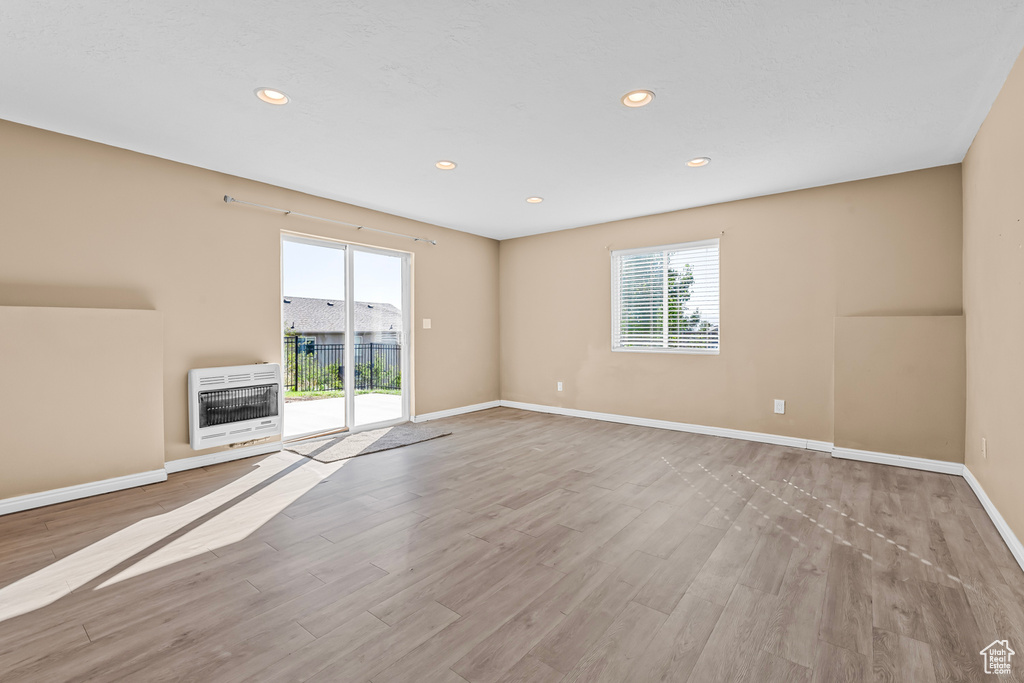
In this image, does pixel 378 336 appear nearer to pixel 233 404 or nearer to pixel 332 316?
pixel 332 316

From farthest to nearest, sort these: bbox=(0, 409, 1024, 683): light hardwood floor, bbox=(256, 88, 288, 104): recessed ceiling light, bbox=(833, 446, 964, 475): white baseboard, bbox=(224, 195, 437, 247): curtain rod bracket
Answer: bbox=(224, 195, 437, 247): curtain rod bracket → bbox=(833, 446, 964, 475): white baseboard → bbox=(256, 88, 288, 104): recessed ceiling light → bbox=(0, 409, 1024, 683): light hardwood floor

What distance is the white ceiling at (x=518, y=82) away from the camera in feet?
6.91

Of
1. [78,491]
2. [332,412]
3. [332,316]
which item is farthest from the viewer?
[332,412]

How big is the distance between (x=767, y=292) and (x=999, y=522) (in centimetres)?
260

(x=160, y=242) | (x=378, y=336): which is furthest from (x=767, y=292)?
(x=160, y=242)

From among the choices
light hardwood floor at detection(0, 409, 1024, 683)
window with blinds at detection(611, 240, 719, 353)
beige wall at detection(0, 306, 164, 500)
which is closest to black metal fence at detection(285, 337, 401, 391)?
beige wall at detection(0, 306, 164, 500)

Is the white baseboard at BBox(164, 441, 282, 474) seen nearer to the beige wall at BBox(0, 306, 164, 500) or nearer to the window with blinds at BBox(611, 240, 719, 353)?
the beige wall at BBox(0, 306, 164, 500)

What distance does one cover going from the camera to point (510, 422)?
595 centimetres

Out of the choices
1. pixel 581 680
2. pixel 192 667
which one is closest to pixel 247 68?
pixel 192 667

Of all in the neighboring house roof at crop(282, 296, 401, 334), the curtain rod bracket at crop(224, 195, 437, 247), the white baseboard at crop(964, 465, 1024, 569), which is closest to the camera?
the white baseboard at crop(964, 465, 1024, 569)

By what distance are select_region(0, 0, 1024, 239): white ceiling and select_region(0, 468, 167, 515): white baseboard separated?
8.23 ft

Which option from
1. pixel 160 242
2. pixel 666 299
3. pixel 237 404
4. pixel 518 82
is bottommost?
pixel 237 404

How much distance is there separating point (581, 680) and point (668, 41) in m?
2.75

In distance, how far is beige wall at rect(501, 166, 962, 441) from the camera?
4.05 metres
